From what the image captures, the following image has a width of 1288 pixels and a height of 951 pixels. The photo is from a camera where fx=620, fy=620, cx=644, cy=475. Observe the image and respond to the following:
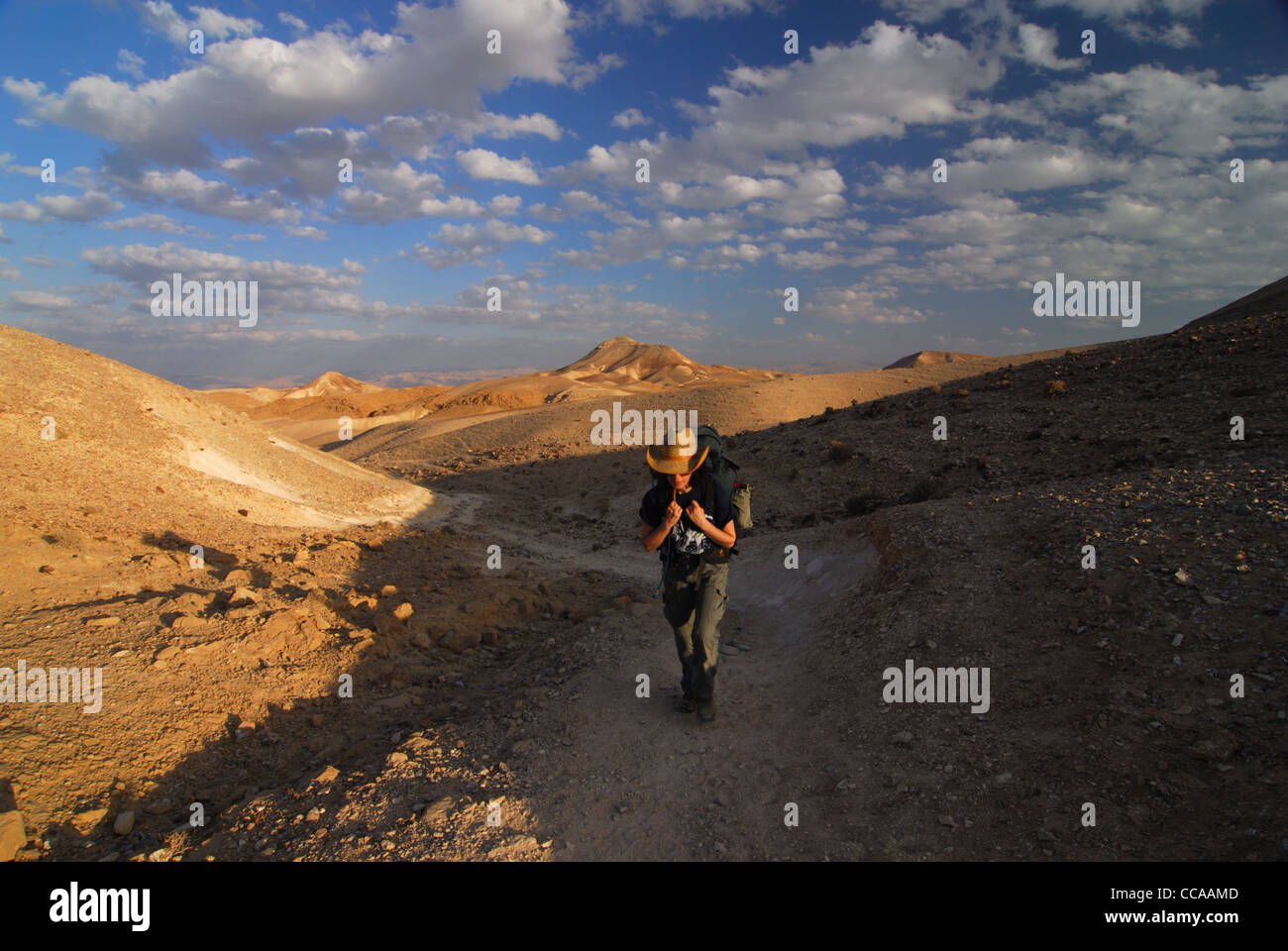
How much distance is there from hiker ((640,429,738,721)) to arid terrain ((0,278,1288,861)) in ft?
2.15

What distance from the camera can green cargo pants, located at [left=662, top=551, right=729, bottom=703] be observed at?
17.2ft

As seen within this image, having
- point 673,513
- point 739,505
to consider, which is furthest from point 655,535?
point 739,505

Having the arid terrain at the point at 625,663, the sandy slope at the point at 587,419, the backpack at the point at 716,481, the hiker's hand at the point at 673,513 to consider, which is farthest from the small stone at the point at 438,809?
the sandy slope at the point at 587,419

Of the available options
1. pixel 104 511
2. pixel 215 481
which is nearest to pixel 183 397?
pixel 215 481

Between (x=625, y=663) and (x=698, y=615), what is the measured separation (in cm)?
196

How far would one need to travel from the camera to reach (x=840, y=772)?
4.66 metres

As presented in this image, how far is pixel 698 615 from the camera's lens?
17.5 feet

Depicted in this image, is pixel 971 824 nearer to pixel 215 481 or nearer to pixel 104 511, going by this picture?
pixel 104 511

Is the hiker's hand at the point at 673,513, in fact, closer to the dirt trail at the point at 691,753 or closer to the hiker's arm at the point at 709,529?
the hiker's arm at the point at 709,529

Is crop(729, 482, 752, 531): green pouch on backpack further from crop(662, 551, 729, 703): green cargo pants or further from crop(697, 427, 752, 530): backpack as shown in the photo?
crop(662, 551, 729, 703): green cargo pants

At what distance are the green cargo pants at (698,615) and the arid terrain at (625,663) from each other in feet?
1.54

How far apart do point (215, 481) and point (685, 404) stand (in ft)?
66.7

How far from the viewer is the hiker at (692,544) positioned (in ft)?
16.0

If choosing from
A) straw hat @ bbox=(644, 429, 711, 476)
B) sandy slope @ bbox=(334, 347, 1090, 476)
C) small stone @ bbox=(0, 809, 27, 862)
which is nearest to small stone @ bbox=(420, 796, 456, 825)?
small stone @ bbox=(0, 809, 27, 862)
